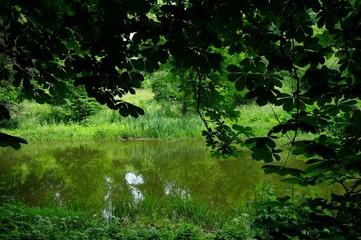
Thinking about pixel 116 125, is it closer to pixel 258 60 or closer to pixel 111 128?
pixel 111 128

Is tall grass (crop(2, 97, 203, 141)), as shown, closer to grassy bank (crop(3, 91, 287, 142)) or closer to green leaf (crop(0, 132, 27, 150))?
grassy bank (crop(3, 91, 287, 142))

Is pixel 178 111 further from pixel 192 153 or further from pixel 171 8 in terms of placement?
pixel 171 8

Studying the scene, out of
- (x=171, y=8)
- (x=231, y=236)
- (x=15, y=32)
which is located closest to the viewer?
(x=171, y=8)

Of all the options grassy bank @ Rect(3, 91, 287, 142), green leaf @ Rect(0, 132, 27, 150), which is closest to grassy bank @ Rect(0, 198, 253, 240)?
green leaf @ Rect(0, 132, 27, 150)

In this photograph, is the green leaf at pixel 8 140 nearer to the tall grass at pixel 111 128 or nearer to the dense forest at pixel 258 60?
the dense forest at pixel 258 60

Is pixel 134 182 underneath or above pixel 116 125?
underneath

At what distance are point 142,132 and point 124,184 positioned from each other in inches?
231

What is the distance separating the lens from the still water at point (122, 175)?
609cm

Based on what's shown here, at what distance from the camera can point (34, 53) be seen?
4.93 feet

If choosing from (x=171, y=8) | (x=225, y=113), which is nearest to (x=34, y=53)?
(x=171, y=8)

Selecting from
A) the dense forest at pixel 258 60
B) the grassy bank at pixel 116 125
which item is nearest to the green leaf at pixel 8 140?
the dense forest at pixel 258 60

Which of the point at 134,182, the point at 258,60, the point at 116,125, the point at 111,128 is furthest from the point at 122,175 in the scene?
the point at 258,60

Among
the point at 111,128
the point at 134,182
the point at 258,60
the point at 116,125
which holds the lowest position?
the point at 134,182

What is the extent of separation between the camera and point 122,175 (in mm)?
7848
